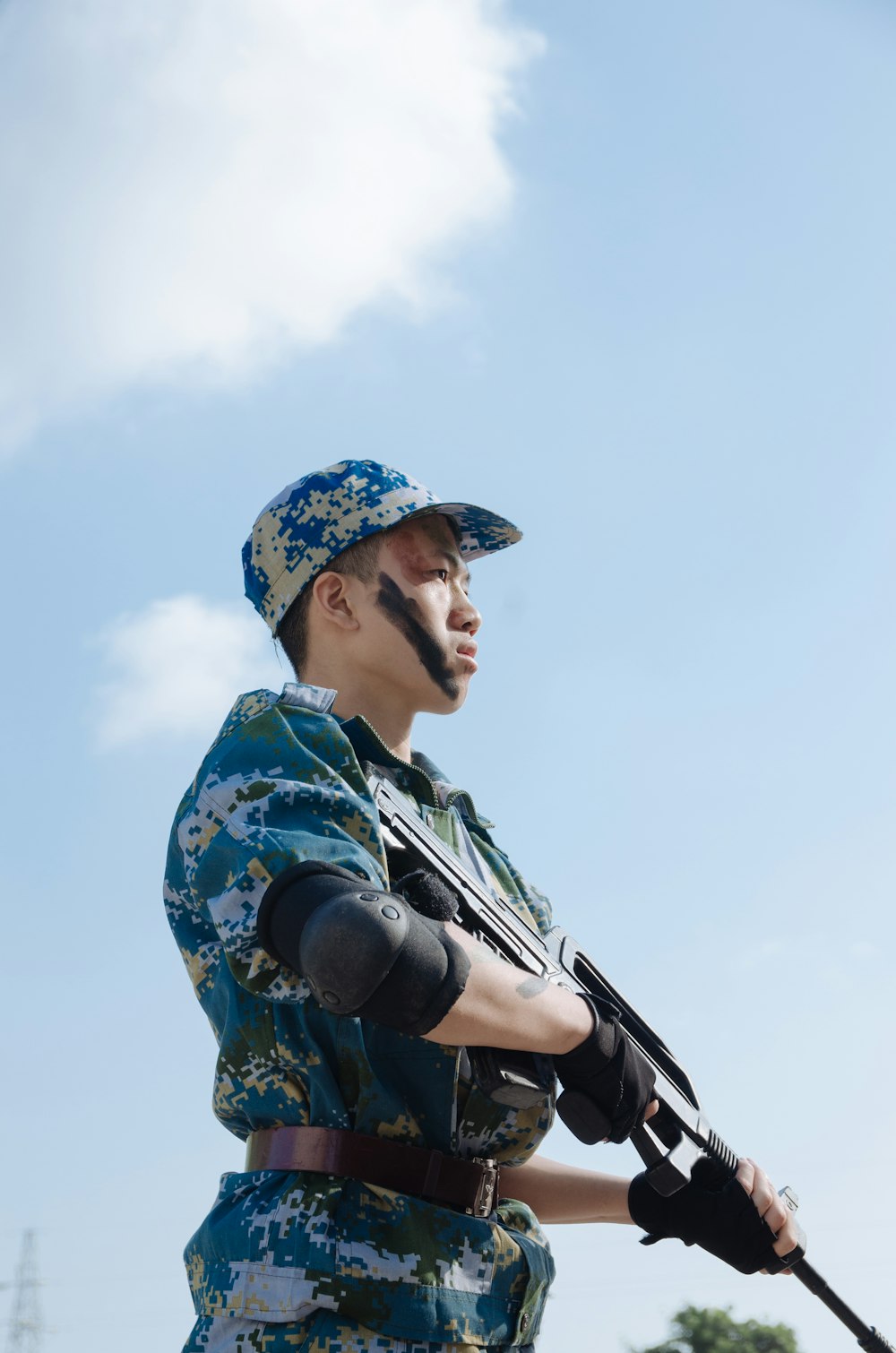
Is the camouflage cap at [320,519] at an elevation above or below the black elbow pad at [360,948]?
above

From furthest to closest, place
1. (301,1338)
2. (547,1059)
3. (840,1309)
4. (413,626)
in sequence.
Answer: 1. (840,1309)
2. (413,626)
3. (547,1059)
4. (301,1338)

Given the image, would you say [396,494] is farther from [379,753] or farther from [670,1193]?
[670,1193]

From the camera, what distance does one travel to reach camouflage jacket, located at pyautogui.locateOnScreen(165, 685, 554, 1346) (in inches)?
114

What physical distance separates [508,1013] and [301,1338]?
2.67 feet

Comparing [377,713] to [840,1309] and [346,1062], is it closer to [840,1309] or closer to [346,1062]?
[346,1062]

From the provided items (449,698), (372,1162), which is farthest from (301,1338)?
(449,698)

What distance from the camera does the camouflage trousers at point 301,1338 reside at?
2.84 metres

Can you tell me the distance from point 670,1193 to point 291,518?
231 cm

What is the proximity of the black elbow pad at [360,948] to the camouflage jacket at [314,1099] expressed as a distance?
11 centimetres

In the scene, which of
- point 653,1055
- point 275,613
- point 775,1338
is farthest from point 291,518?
point 775,1338

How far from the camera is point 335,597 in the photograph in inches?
159

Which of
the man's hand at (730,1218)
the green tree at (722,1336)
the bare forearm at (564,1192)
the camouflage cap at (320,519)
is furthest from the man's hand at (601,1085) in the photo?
the green tree at (722,1336)

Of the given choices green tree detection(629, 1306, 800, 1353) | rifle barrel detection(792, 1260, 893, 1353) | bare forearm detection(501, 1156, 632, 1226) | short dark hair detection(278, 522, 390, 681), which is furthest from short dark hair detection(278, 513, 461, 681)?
green tree detection(629, 1306, 800, 1353)

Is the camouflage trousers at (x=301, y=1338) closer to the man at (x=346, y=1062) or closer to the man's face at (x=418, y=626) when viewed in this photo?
the man at (x=346, y=1062)
